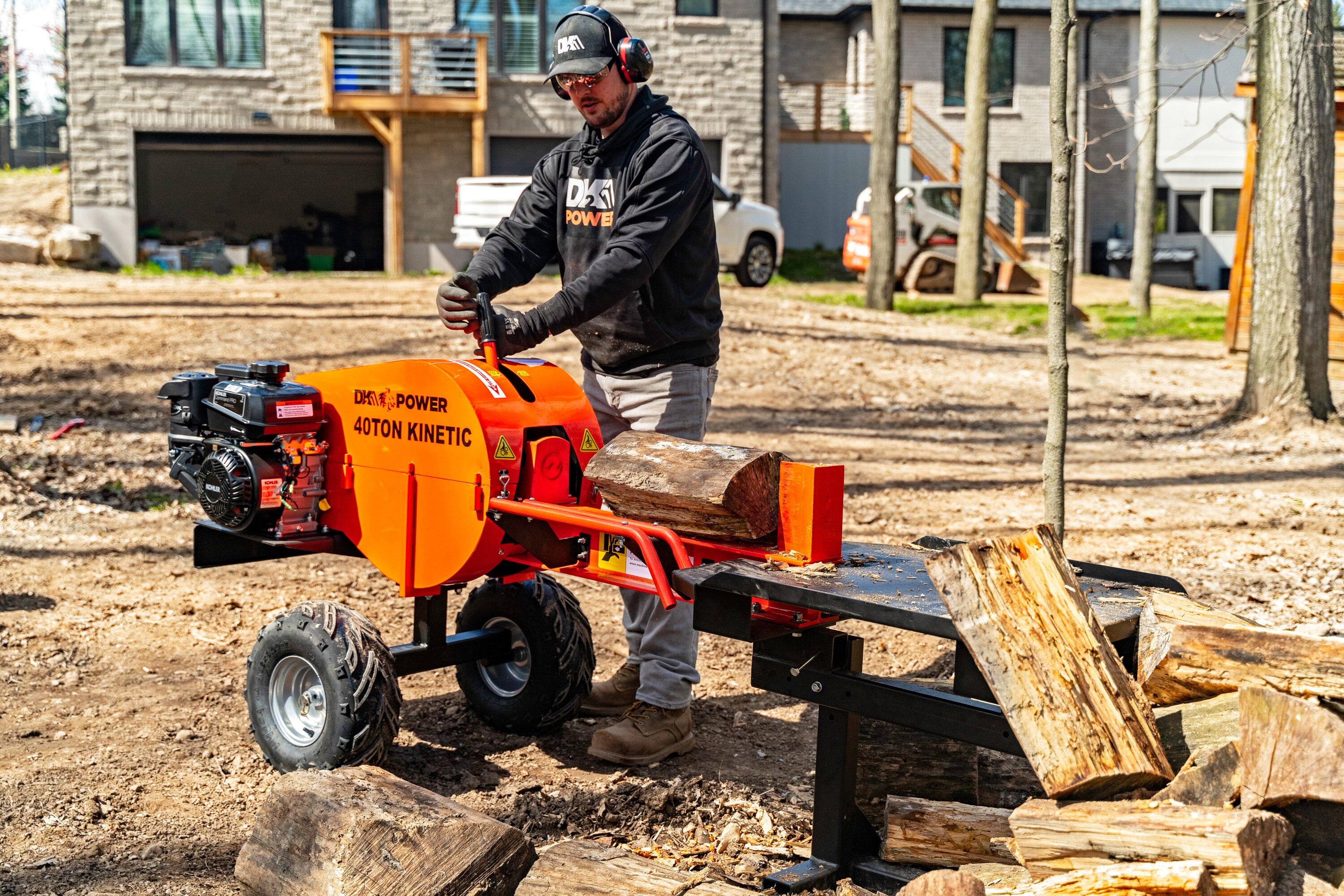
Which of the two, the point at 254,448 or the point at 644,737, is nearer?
the point at 254,448

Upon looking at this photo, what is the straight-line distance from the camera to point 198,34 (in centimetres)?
2398

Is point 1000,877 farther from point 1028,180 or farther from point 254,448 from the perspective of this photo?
point 1028,180

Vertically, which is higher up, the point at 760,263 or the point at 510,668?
the point at 760,263

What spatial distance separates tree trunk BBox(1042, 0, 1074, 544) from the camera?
5219 millimetres

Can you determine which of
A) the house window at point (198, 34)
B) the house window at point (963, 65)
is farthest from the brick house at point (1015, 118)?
the house window at point (198, 34)

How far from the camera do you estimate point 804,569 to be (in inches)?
127

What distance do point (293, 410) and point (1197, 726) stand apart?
116 inches

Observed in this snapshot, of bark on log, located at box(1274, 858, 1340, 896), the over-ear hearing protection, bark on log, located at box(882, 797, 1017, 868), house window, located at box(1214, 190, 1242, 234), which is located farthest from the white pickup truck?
house window, located at box(1214, 190, 1242, 234)

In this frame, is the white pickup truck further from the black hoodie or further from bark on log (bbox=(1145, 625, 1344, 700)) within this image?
bark on log (bbox=(1145, 625, 1344, 700))

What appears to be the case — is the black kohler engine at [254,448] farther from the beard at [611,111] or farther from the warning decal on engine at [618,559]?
the beard at [611,111]

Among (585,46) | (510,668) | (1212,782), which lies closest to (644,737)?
(510,668)

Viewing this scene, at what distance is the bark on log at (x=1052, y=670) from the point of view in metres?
2.70

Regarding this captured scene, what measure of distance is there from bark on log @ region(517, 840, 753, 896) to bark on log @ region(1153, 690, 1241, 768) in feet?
3.51

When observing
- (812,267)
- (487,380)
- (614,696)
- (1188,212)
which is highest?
(1188,212)
